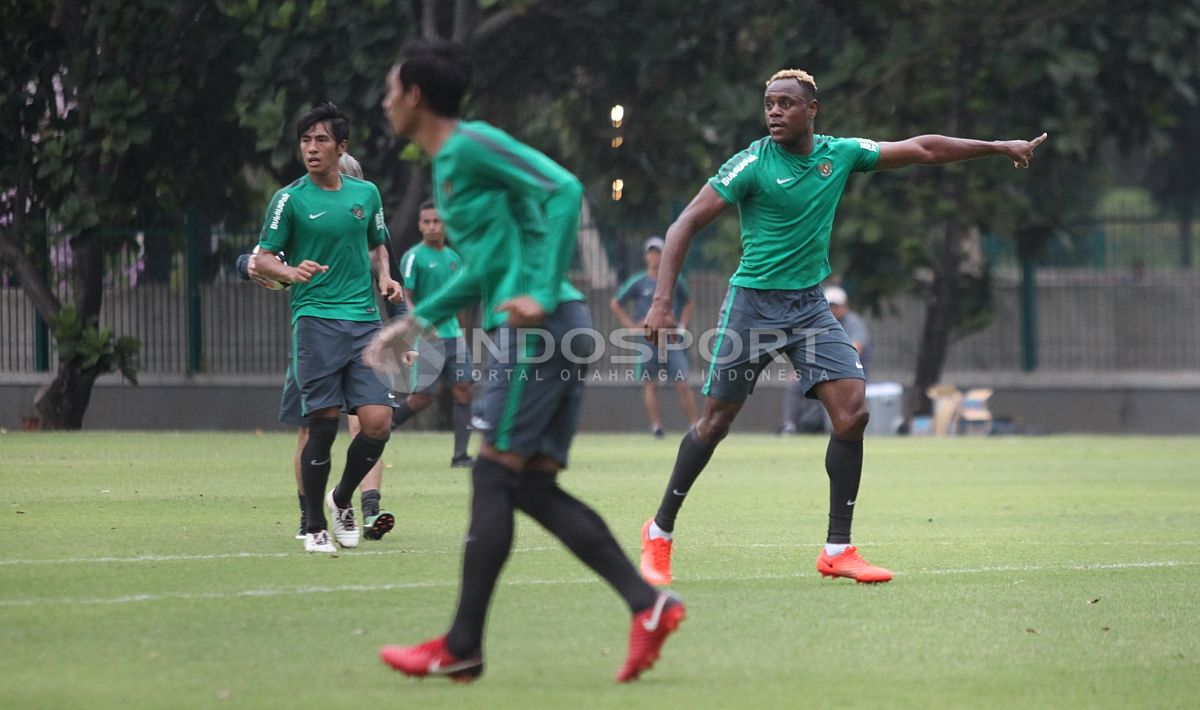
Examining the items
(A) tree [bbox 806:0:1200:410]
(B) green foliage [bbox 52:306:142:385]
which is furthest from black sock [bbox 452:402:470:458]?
(B) green foliage [bbox 52:306:142:385]

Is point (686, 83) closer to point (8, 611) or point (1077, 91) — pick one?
point (1077, 91)

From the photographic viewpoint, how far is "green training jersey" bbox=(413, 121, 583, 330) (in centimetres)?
580

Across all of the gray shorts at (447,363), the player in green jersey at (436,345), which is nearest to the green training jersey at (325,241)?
the player in green jersey at (436,345)

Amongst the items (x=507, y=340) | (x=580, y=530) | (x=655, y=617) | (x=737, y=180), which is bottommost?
(x=655, y=617)

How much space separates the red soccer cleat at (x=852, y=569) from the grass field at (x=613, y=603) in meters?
0.10

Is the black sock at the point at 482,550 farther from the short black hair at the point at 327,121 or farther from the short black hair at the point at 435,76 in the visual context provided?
the short black hair at the point at 327,121

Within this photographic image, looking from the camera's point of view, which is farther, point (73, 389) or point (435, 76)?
point (73, 389)

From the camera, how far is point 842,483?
8500 mm

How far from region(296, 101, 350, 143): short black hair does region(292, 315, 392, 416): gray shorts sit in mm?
915

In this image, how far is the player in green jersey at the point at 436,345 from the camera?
14883mm

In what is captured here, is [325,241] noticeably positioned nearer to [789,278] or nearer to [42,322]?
[789,278]

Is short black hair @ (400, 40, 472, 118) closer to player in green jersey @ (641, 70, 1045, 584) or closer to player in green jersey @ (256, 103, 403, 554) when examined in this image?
player in green jersey @ (641, 70, 1045, 584)

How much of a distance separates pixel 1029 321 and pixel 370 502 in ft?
56.7

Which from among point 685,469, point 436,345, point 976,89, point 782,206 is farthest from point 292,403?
point 976,89
